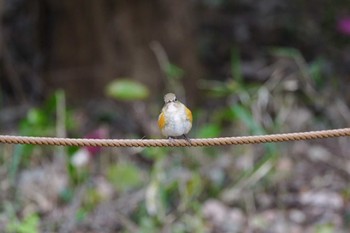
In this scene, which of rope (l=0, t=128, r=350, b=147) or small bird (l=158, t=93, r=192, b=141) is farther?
small bird (l=158, t=93, r=192, b=141)

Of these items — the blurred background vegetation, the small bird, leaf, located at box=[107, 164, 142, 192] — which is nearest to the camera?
the small bird

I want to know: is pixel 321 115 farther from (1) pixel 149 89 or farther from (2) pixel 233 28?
(2) pixel 233 28

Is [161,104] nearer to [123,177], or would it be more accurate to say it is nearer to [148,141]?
[123,177]

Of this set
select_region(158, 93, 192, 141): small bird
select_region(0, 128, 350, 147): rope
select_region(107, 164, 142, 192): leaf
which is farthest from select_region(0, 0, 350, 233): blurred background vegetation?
select_region(0, 128, 350, 147): rope

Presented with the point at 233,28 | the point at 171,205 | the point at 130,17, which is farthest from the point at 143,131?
the point at 233,28

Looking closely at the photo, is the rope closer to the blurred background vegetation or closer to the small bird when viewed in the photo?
the small bird

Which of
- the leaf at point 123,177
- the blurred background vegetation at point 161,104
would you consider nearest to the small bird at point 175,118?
the blurred background vegetation at point 161,104

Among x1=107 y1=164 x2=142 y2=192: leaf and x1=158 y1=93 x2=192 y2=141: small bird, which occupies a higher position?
x1=158 y1=93 x2=192 y2=141: small bird

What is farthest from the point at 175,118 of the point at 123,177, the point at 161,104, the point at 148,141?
the point at 161,104
